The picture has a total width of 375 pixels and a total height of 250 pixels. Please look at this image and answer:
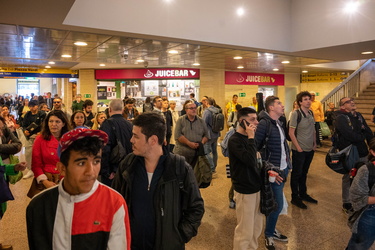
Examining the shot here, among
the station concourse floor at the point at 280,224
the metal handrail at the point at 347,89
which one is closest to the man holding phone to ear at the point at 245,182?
the station concourse floor at the point at 280,224

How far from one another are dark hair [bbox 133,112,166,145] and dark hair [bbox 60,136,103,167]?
46 centimetres

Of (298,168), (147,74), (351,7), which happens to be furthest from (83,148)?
(147,74)

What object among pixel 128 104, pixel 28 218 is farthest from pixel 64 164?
pixel 128 104

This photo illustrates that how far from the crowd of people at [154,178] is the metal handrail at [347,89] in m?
7.40

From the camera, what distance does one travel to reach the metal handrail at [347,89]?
1109cm

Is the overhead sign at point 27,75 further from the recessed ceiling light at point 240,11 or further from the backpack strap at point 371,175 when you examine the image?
the backpack strap at point 371,175

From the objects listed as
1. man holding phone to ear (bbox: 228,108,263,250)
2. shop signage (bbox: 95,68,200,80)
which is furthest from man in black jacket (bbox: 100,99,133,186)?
shop signage (bbox: 95,68,200,80)

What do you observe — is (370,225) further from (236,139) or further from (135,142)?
(135,142)

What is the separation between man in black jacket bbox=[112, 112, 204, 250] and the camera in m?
1.73

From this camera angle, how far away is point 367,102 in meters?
10.2

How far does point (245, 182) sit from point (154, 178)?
1420 mm

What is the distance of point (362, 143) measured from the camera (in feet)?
14.4

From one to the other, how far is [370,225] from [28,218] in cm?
273

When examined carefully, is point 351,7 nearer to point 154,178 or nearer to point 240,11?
point 240,11
